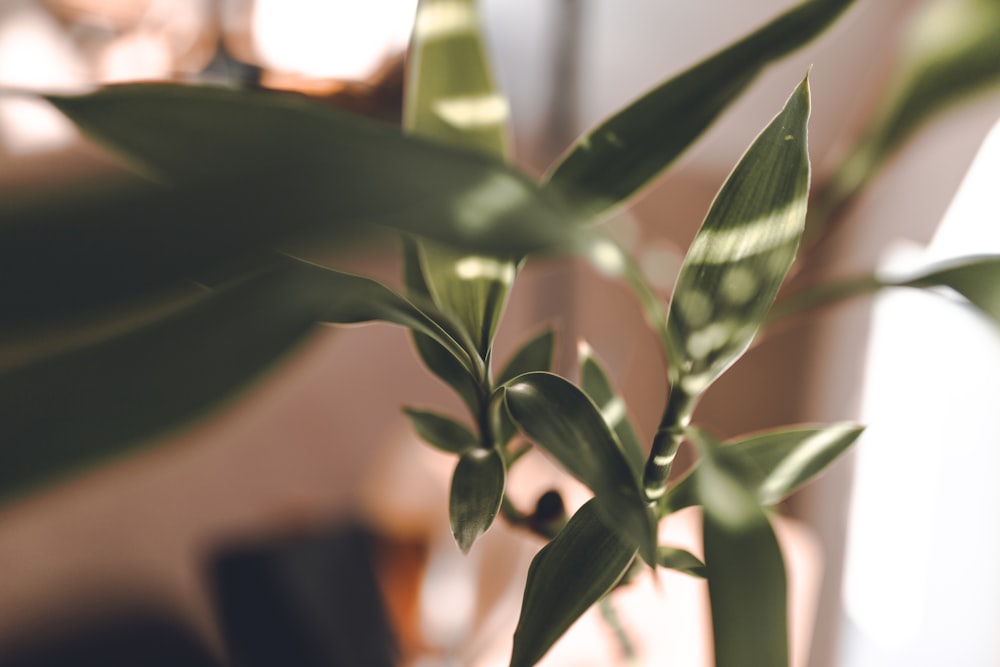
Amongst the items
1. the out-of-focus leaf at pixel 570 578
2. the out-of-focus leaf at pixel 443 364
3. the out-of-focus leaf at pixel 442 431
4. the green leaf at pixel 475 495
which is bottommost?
the out-of-focus leaf at pixel 570 578

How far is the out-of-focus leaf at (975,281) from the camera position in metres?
0.28

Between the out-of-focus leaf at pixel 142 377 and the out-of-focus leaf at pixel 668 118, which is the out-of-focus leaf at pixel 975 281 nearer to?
the out-of-focus leaf at pixel 668 118

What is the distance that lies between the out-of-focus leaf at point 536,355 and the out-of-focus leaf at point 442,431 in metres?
0.04

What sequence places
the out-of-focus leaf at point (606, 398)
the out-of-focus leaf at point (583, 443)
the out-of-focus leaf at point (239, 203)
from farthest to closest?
the out-of-focus leaf at point (606, 398)
the out-of-focus leaf at point (583, 443)
the out-of-focus leaf at point (239, 203)

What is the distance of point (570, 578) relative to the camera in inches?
11.6

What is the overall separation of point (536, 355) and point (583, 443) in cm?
12

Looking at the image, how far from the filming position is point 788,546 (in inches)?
35.1

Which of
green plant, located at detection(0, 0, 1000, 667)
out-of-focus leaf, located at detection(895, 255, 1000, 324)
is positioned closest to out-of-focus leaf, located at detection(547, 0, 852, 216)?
green plant, located at detection(0, 0, 1000, 667)

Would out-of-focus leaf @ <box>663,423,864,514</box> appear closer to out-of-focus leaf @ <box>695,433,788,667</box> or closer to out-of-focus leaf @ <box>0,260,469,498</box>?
out-of-focus leaf @ <box>695,433,788,667</box>

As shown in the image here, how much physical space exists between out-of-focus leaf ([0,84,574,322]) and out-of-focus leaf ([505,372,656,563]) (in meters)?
Result: 0.12

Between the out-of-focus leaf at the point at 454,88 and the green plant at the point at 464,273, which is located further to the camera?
the out-of-focus leaf at the point at 454,88

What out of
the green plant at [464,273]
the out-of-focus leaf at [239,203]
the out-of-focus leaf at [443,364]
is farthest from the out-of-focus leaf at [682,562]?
the out-of-focus leaf at [239,203]

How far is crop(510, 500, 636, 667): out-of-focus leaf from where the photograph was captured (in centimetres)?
29

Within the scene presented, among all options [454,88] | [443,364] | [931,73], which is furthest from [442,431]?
[931,73]
